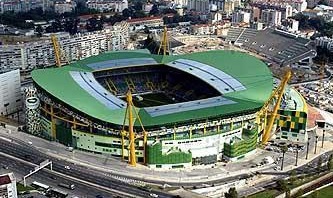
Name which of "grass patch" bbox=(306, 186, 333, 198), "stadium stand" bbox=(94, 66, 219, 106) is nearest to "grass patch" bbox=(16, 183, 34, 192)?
"stadium stand" bbox=(94, 66, 219, 106)

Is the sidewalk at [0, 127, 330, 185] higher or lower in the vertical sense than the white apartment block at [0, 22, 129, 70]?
lower

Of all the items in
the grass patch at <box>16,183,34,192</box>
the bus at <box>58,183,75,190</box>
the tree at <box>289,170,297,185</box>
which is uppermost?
the bus at <box>58,183,75,190</box>

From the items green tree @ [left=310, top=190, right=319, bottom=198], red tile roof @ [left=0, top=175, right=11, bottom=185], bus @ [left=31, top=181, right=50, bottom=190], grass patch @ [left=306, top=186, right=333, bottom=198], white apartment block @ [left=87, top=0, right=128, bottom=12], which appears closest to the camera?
red tile roof @ [left=0, top=175, right=11, bottom=185]

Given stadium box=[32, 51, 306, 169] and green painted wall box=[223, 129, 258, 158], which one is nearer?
stadium box=[32, 51, 306, 169]

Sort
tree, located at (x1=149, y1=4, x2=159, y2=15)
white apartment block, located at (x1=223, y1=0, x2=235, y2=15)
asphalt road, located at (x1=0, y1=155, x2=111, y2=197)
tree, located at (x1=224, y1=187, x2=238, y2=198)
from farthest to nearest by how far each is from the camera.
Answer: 1. white apartment block, located at (x1=223, y1=0, x2=235, y2=15)
2. tree, located at (x1=149, y1=4, x2=159, y2=15)
3. asphalt road, located at (x1=0, y1=155, x2=111, y2=197)
4. tree, located at (x1=224, y1=187, x2=238, y2=198)

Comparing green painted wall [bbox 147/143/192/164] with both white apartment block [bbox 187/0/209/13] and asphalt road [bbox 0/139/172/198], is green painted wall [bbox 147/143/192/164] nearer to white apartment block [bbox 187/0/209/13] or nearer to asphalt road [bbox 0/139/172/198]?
asphalt road [bbox 0/139/172/198]

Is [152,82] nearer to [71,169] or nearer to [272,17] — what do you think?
[71,169]
